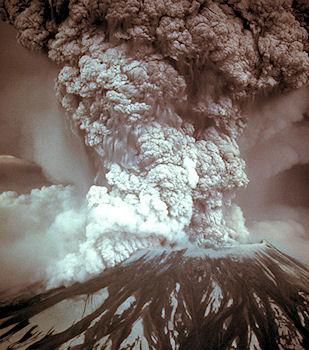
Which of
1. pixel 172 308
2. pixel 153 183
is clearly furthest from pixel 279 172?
pixel 172 308

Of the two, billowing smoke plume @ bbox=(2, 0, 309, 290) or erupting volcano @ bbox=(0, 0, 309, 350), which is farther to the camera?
billowing smoke plume @ bbox=(2, 0, 309, 290)

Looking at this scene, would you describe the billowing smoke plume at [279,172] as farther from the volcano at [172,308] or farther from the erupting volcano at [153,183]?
the volcano at [172,308]

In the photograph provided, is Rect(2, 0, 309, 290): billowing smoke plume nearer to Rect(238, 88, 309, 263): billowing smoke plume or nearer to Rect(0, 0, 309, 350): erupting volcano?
Rect(0, 0, 309, 350): erupting volcano

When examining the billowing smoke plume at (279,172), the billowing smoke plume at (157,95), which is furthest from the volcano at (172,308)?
the billowing smoke plume at (279,172)

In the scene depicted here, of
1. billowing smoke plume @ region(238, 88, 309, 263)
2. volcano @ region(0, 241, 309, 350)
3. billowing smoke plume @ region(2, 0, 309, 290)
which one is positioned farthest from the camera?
billowing smoke plume @ region(238, 88, 309, 263)

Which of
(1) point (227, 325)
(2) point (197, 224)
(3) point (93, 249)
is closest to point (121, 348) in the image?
(1) point (227, 325)

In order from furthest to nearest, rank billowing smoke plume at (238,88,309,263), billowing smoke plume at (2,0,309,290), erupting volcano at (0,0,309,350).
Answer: billowing smoke plume at (238,88,309,263), billowing smoke plume at (2,0,309,290), erupting volcano at (0,0,309,350)

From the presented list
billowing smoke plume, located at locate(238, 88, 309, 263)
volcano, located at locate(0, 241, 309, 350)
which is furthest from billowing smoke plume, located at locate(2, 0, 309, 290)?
billowing smoke plume, located at locate(238, 88, 309, 263)
